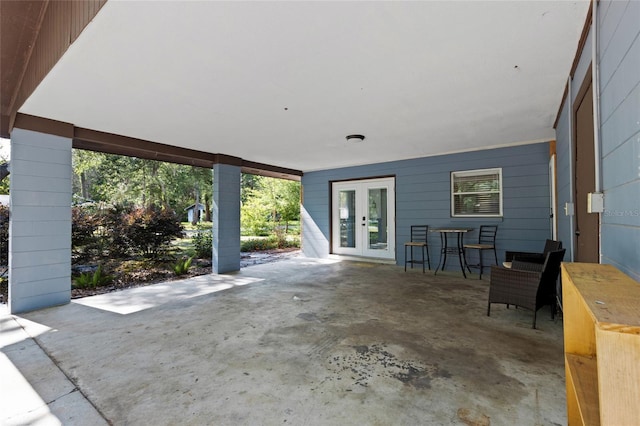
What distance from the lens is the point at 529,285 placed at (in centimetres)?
318

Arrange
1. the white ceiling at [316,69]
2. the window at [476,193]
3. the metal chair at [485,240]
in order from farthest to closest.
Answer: the window at [476,193] < the metal chair at [485,240] < the white ceiling at [316,69]

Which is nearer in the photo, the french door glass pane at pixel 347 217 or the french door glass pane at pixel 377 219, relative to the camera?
the french door glass pane at pixel 377 219

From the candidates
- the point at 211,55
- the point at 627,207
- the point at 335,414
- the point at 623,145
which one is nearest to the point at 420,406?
the point at 335,414

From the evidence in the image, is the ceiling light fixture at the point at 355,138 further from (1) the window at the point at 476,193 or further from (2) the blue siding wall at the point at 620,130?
(2) the blue siding wall at the point at 620,130

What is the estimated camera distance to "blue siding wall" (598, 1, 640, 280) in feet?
4.18

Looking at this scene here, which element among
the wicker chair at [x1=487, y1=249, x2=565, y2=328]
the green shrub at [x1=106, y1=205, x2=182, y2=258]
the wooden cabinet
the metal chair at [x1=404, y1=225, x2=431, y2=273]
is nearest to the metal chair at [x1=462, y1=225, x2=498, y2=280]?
the metal chair at [x1=404, y1=225, x2=431, y2=273]

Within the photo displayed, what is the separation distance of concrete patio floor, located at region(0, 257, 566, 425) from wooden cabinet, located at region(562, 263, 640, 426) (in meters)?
0.81

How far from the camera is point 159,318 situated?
3484 mm

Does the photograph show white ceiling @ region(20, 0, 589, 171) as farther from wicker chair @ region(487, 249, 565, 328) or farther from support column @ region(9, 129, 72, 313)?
wicker chair @ region(487, 249, 565, 328)

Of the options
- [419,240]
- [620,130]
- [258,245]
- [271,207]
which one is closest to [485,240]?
[419,240]

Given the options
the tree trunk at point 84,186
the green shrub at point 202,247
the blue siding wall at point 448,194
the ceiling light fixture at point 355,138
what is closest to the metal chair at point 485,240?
the blue siding wall at point 448,194

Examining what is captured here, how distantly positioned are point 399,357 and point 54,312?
4134 millimetres

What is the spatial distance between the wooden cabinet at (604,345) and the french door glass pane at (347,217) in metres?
6.50

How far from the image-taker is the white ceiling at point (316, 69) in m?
1.93
